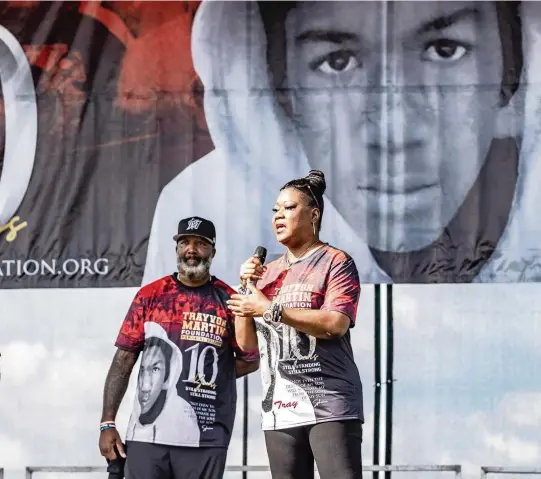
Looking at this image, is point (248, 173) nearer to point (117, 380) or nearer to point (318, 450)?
point (117, 380)

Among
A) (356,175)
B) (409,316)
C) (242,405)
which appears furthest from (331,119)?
(242,405)

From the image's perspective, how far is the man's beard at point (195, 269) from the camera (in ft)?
13.3

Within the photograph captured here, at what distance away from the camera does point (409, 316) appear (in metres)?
4.76

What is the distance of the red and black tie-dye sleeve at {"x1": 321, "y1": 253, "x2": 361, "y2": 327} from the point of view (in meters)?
3.02

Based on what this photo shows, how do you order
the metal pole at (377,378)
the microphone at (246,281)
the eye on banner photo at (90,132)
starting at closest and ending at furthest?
1. the microphone at (246,281)
2. the metal pole at (377,378)
3. the eye on banner photo at (90,132)

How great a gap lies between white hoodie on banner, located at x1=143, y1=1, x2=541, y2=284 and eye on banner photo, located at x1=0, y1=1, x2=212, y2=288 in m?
0.07

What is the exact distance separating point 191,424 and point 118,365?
0.41m

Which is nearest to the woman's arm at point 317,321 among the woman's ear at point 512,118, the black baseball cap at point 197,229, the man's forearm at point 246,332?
the man's forearm at point 246,332

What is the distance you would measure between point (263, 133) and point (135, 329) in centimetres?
125

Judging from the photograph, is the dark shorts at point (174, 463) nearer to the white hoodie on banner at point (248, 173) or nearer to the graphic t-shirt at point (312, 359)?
the graphic t-shirt at point (312, 359)

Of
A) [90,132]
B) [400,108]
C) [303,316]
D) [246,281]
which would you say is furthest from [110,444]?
[400,108]

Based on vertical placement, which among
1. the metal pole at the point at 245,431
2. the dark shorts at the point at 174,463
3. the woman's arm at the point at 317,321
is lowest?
the dark shorts at the point at 174,463

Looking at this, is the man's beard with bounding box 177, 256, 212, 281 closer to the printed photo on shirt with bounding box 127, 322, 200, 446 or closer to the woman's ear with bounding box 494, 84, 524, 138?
the printed photo on shirt with bounding box 127, 322, 200, 446

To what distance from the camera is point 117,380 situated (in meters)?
4.11
